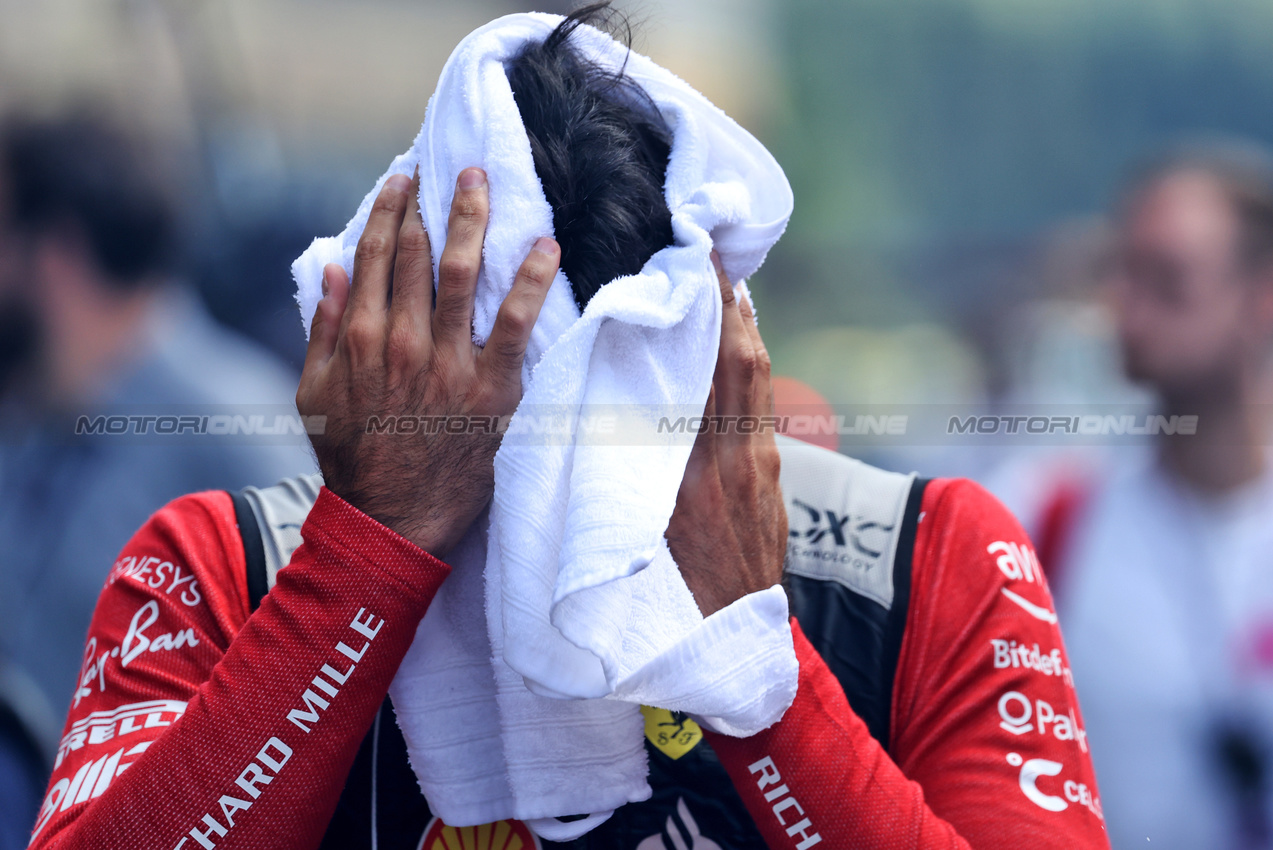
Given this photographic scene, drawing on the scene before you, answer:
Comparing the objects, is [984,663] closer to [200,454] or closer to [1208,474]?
[1208,474]

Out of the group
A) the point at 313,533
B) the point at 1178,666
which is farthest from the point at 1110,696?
the point at 313,533

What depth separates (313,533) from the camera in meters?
0.65

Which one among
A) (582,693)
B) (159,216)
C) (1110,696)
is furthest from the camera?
(1110,696)

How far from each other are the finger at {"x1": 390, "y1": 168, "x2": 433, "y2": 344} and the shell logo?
460 mm

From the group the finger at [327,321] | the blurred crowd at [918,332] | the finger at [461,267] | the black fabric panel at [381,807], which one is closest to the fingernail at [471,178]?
the finger at [461,267]

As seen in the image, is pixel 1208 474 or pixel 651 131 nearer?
pixel 651 131

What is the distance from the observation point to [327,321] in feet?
2.28

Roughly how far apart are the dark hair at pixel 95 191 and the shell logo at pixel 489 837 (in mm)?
1034

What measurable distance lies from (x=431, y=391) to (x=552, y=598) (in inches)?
8.0

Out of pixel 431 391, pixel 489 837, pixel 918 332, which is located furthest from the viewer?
pixel 918 332

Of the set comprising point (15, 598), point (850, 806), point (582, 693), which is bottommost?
point (15, 598)

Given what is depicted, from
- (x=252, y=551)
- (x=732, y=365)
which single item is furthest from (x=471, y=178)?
(x=252, y=551)

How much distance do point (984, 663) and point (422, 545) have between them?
0.51 meters

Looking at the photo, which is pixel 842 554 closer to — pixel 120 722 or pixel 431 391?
pixel 431 391
